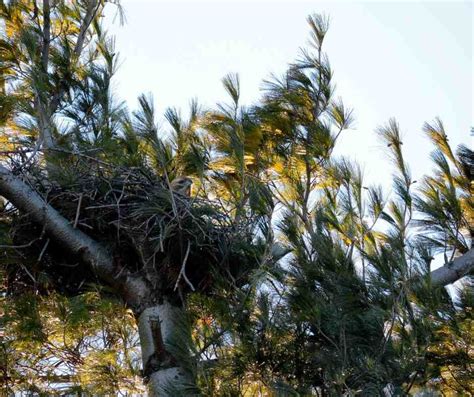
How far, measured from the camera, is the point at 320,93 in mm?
5117

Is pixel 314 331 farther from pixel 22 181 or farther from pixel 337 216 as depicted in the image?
pixel 22 181

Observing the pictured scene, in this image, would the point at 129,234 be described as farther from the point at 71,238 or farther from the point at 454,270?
the point at 454,270

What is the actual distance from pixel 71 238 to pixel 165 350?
0.75 metres

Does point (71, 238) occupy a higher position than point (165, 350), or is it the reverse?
point (71, 238)

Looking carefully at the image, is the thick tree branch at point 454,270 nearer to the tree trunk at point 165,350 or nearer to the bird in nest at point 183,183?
the tree trunk at point 165,350

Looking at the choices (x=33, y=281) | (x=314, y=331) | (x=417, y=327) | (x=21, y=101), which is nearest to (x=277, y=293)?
(x=314, y=331)

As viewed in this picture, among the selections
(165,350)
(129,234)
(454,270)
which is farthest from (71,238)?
(454,270)

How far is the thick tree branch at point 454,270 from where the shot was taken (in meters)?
4.54

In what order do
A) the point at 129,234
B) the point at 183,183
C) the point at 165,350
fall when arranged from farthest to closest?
the point at 183,183 → the point at 129,234 → the point at 165,350

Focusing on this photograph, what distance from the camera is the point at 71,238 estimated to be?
15.1 ft

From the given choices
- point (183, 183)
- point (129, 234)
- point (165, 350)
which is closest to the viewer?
point (165, 350)

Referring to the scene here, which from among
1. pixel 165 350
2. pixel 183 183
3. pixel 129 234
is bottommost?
pixel 165 350

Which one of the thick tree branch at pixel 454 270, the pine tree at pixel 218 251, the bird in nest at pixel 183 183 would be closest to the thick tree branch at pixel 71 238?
the pine tree at pixel 218 251

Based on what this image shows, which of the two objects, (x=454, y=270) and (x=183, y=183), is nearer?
(x=454, y=270)
